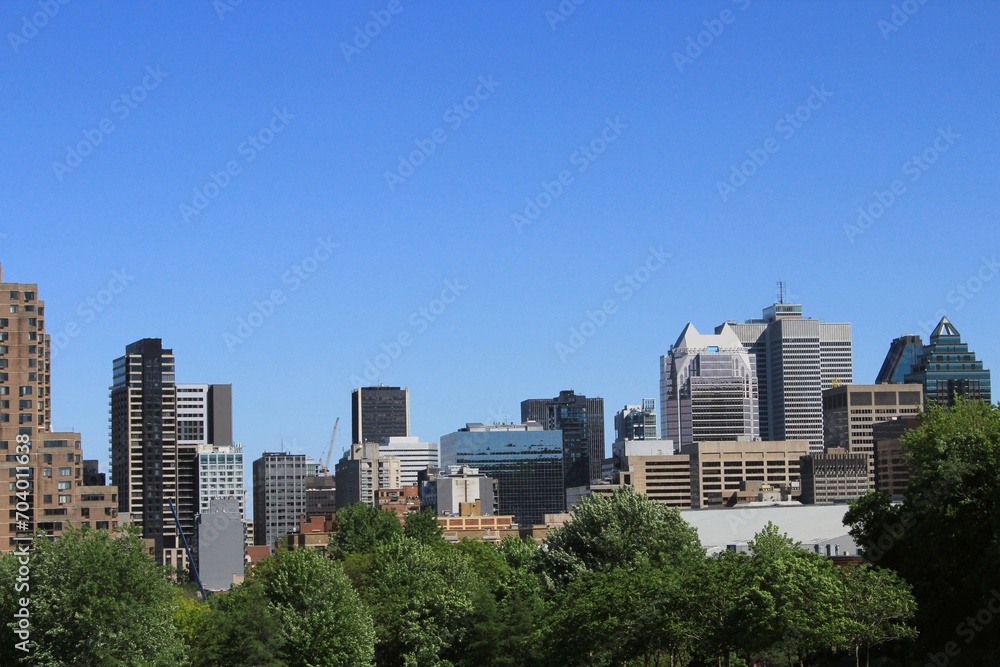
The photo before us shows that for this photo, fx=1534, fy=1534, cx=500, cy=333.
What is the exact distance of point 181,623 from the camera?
10181 cm

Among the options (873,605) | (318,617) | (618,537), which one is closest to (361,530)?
(618,537)

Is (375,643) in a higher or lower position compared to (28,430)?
lower

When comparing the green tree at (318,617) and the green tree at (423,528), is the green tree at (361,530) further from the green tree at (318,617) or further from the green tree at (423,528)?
Answer: the green tree at (318,617)

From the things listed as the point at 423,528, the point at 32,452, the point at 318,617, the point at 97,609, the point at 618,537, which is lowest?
the point at 318,617

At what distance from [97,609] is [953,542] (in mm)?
45169

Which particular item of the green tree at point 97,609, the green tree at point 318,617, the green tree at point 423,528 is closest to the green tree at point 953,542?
the green tree at point 318,617

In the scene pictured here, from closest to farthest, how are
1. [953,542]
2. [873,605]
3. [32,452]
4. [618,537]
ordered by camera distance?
[873,605]
[953,542]
[618,537]
[32,452]

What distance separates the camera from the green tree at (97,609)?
7744 centimetres

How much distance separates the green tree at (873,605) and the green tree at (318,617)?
87.5 feet

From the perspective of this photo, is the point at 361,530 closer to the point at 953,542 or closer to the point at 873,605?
the point at 953,542

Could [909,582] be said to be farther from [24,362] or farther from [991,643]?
[24,362]

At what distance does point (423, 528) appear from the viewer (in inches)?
6255

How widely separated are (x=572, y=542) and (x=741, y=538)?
68048 mm

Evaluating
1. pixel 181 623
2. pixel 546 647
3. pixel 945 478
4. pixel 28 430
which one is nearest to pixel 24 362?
pixel 28 430
